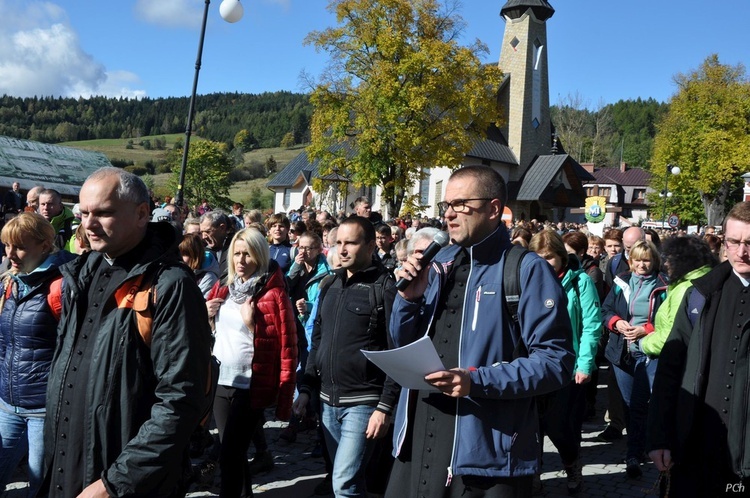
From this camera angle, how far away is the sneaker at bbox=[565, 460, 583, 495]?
5734mm

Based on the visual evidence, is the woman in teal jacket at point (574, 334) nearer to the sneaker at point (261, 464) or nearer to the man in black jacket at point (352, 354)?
the man in black jacket at point (352, 354)

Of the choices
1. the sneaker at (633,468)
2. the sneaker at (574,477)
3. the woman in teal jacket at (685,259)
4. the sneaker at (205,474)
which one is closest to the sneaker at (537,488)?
the sneaker at (574,477)

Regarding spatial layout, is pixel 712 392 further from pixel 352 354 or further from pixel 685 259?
pixel 685 259

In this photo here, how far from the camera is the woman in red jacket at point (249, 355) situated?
459 centimetres

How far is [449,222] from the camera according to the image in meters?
2.97

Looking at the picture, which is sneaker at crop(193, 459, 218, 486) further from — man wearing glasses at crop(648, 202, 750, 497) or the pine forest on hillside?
the pine forest on hillside

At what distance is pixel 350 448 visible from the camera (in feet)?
13.6

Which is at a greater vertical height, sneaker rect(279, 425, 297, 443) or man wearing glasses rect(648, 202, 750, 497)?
man wearing glasses rect(648, 202, 750, 497)

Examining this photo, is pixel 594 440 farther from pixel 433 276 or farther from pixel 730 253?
pixel 433 276

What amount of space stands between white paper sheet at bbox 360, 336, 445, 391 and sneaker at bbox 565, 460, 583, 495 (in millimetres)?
3620

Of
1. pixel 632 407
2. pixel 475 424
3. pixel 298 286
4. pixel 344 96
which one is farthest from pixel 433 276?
pixel 344 96

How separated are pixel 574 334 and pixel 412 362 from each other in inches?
137

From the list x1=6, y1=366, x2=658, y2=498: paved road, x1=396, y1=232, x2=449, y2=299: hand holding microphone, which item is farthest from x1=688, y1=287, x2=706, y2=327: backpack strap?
x1=6, y1=366, x2=658, y2=498: paved road

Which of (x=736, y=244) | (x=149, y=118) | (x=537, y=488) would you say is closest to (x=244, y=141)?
(x=149, y=118)
